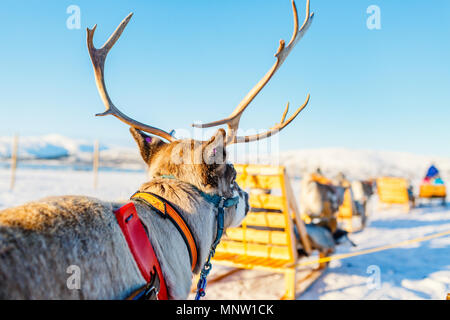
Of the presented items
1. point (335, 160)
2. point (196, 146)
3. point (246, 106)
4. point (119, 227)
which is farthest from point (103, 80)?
point (335, 160)

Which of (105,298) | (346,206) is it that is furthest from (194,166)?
(346,206)

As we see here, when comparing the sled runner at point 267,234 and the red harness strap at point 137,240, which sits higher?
the red harness strap at point 137,240

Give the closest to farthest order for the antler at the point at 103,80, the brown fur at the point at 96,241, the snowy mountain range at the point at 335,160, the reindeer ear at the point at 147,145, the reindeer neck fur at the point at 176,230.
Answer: the brown fur at the point at 96,241
the reindeer neck fur at the point at 176,230
the reindeer ear at the point at 147,145
the antler at the point at 103,80
the snowy mountain range at the point at 335,160

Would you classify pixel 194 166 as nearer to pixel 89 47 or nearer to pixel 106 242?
pixel 106 242

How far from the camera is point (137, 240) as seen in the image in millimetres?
1311

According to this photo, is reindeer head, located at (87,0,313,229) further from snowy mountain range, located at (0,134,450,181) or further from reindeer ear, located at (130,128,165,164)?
snowy mountain range, located at (0,134,450,181)

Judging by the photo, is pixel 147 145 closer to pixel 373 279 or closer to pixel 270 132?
pixel 270 132

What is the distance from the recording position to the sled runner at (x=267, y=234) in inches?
175

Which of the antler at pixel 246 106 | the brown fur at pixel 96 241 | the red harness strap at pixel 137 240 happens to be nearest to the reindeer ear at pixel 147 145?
the brown fur at pixel 96 241

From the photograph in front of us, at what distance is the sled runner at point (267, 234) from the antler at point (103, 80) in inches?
86.9

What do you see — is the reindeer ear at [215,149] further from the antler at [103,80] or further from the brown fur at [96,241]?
the antler at [103,80]

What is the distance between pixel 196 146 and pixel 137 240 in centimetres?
89

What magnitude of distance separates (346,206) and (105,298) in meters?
9.67

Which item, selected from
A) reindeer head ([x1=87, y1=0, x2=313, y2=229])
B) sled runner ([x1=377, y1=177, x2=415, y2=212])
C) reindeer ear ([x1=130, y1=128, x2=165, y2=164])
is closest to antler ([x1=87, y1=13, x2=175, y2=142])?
reindeer head ([x1=87, y1=0, x2=313, y2=229])
